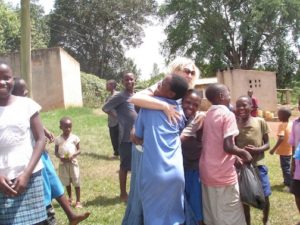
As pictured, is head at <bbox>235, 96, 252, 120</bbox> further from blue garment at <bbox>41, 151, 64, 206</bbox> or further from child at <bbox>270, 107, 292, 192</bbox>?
child at <bbox>270, 107, 292, 192</bbox>

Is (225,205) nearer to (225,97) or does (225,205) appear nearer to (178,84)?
(225,97)

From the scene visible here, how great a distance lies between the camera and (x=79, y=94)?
19328 mm

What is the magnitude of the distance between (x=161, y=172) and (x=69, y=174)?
285 centimetres

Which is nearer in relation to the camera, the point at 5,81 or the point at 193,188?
the point at 5,81

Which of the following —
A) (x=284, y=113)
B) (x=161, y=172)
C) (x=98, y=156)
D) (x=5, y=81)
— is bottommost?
(x=98, y=156)

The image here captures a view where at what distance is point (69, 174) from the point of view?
580 cm

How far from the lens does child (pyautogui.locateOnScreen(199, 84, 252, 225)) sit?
11.4 ft

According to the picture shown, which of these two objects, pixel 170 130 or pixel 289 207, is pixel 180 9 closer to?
pixel 289 207

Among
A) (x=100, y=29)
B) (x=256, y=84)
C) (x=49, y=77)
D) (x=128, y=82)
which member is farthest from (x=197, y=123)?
(x=100, y=29)

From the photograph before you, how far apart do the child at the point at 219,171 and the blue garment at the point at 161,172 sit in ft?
1.09

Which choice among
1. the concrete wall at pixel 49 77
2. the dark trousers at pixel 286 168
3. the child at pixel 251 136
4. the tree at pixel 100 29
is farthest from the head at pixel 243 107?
the tree at pixel 100 29

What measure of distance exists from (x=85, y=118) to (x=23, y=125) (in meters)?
12.1

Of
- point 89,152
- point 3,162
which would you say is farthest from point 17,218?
point 89,152

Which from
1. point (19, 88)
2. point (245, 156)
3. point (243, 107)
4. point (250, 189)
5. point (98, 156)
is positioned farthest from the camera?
point (98, 156)
